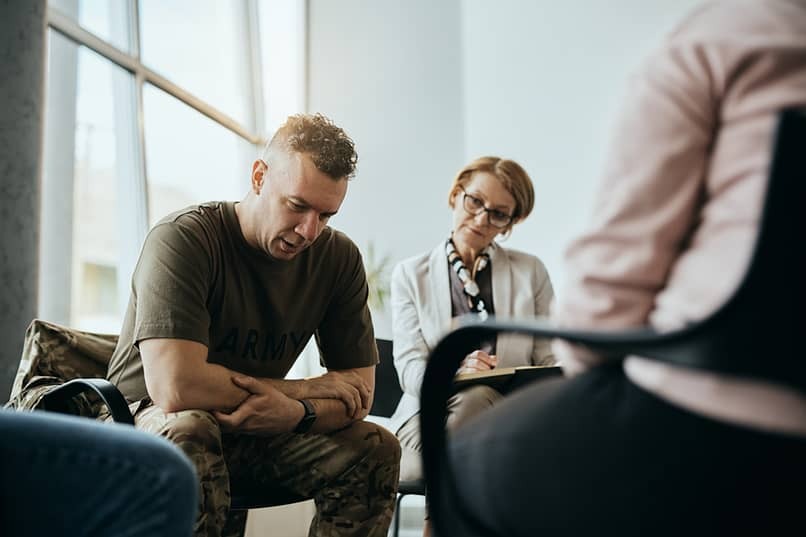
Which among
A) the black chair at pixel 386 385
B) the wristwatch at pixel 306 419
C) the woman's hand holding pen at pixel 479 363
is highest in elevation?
the wristwatch at pixel 306 419

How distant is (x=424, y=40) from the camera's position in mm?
4773

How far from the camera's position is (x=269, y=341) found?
1.79 m

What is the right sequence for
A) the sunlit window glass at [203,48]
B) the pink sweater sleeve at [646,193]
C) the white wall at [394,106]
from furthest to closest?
the white wall at [394,106], the sunlit window glass at [203,48], the pink sweater sleeve at [646,193]

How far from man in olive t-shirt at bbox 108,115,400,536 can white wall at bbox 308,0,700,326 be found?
218 cm

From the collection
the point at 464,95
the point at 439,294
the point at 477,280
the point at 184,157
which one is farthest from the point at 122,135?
the point at 464,95

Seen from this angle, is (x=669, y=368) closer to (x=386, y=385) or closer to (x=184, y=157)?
(x=386, y=385)

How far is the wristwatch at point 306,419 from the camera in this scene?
5.57 feet

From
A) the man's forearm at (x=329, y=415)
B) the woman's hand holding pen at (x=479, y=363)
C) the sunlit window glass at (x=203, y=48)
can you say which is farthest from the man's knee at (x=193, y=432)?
the sunlit window glass at (x=203, y=48)

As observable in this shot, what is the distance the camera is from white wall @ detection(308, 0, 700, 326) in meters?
3.74

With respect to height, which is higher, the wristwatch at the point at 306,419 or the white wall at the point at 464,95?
the white wall at the point at 464,95

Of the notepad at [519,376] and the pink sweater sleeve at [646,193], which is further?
the notepad at [519,376]

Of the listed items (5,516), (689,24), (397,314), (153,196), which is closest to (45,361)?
(5,516)

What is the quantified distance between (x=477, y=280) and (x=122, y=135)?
5.14 feet

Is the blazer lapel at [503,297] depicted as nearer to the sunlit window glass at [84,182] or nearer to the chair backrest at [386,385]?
the chair backrest at [386,385]
